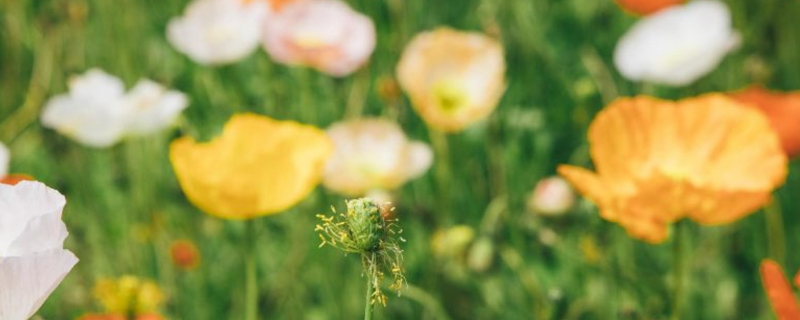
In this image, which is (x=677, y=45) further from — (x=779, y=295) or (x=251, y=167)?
(x=779, y=295)

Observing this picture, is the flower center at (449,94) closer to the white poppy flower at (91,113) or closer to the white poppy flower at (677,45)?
the white poppy flower at (677,45)

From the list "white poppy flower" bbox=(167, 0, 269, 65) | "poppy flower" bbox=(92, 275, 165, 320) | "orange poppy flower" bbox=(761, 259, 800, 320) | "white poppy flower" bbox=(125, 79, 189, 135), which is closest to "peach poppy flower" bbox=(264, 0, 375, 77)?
"white poppy flower" bbox=(167, 0, 269, 65)

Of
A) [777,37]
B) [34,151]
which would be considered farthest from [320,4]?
[777,37]

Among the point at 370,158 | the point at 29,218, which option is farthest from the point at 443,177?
the point at 29,218

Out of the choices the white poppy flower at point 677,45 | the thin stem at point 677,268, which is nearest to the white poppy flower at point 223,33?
the white poppy flower at point 677,45

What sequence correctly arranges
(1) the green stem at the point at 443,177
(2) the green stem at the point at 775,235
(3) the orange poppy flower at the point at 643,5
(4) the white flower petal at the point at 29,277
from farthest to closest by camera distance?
(3) the orange poppy flower at the point at 643,5
(1) the green stem at the point at 443,177
(2) the green stem at the point at 775,235
(4) the white flower petal at the point at 29,277

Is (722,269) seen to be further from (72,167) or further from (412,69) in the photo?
(72,167)
